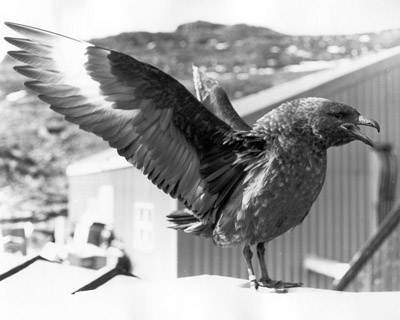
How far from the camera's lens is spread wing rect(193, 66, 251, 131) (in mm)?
1316

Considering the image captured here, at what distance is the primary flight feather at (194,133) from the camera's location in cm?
123

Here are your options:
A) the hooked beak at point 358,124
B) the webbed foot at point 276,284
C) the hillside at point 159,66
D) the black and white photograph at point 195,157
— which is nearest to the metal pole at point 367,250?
the black and white photograph at point 195,157

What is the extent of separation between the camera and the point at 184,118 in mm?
1243

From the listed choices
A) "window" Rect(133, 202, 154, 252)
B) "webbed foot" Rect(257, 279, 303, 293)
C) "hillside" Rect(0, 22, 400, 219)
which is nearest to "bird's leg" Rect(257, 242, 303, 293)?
"webbed foot" Rect(257, 279, 303, 293)

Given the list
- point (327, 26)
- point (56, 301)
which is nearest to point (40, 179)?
point (56, 301)

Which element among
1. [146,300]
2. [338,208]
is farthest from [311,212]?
[146,300]

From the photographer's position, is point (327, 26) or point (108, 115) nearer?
point (108, 115)

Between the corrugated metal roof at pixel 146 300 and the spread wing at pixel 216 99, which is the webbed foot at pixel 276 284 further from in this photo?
the spread wing at pixel 216 99

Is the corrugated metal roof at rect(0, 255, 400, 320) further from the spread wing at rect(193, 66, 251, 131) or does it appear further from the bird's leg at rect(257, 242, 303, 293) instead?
the spread wing at rect(193, 66, 251, 131)

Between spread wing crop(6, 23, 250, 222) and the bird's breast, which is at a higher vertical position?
spread wing crop(6, 23, 250, 222)

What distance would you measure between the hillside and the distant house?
0.10 feet

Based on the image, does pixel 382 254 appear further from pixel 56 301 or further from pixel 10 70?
pixel 10 70

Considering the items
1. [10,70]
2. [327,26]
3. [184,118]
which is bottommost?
[184,118]

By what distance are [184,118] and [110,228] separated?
11.9 inches
